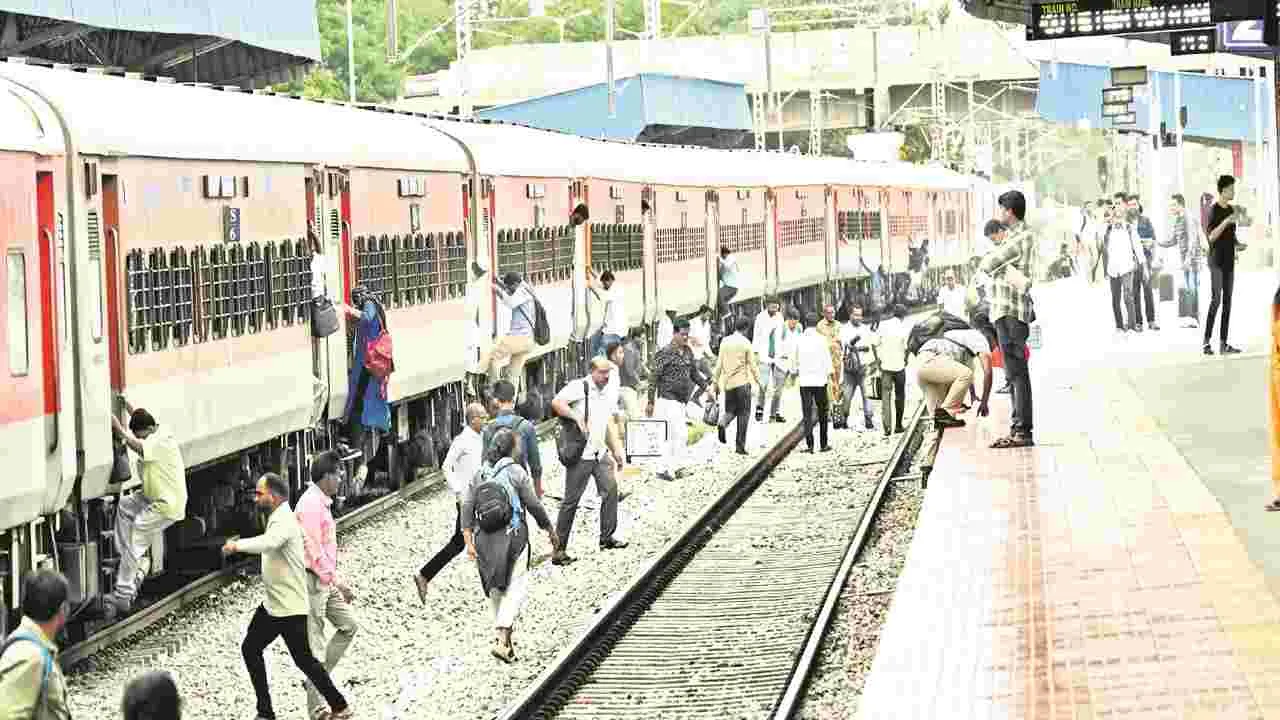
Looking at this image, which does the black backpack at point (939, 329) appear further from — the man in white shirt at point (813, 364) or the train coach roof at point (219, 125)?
the train coach roof at point (219, 125)

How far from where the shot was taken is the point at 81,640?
14539 millimetres

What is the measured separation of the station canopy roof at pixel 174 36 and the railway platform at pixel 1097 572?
1280 centimetres

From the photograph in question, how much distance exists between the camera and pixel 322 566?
42.5 feet

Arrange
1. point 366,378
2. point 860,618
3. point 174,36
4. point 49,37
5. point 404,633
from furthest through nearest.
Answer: point 174,36
point 49,37
point 366,378
point 860,618
point 404,633

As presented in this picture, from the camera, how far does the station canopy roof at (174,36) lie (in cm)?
3100

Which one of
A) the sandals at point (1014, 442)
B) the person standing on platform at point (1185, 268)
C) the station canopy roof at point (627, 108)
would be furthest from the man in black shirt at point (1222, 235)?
the station canopy roof at point (627, 108)

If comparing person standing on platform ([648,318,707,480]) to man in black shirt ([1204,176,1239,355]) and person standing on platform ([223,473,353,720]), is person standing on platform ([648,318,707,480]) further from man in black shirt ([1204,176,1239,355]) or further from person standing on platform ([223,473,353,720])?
person standing on platform ([223,473,353,720])

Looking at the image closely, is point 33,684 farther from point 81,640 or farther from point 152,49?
point 152,49

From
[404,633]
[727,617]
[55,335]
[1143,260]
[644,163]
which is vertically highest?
[644,163]

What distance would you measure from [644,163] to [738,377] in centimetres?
978

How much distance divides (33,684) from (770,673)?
23.6ft

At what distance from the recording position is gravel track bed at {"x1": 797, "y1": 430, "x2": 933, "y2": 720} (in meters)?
13.9

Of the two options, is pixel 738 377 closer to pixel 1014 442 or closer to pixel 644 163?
pixel 1014 442

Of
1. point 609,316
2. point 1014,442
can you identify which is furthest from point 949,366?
point 609,316
